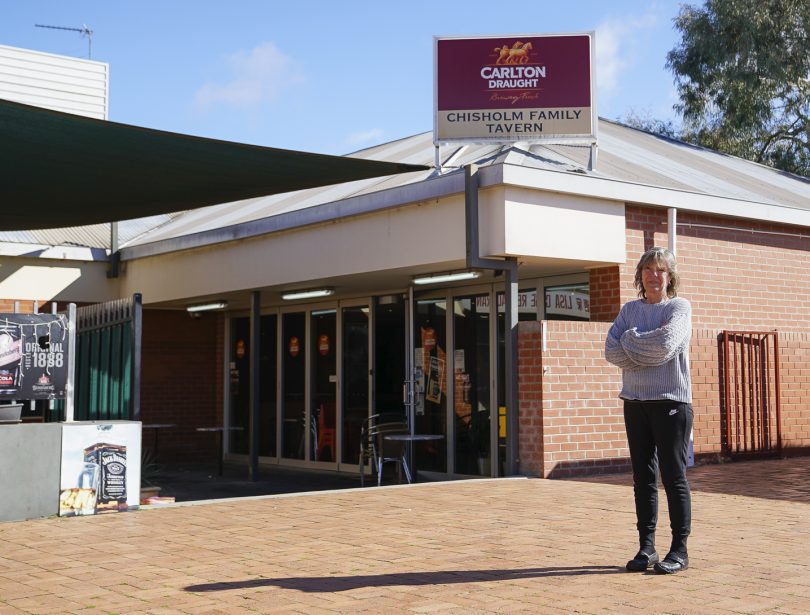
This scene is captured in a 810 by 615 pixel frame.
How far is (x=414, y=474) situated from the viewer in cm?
1265

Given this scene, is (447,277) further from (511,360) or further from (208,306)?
(208,306)

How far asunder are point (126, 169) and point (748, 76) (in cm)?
2407

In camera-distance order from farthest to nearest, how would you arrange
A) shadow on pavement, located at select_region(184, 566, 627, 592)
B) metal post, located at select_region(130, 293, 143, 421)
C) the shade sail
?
metal post, located at select_region(130, 293, 143, 421)
the shade sail
shadow on pavement, located at select_region(184, 566, 627, 592)

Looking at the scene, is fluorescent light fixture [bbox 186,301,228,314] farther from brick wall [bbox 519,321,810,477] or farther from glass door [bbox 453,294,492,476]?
brick wall [bbox 519,321,810,477]

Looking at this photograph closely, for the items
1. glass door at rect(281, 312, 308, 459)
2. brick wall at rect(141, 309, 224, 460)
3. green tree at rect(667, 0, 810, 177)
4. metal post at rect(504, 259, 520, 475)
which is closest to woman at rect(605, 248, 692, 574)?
metal post at rect(504, 259, 520, 475)

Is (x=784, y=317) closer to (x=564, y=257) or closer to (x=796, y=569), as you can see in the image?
(x=564, y=257)

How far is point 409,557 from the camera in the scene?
19.6 feet

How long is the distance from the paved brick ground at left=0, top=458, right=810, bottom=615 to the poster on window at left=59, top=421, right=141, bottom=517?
0.27 metres

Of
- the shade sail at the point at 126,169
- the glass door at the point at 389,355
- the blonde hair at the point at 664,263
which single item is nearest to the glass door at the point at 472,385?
the glass door at the point at 389,355

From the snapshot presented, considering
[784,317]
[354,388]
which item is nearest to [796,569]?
[784,317]

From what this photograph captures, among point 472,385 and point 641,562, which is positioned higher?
point 472,385

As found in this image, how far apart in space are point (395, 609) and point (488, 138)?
7.70 meters

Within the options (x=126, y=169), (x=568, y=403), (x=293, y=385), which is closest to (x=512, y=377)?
(x=568, y=403)

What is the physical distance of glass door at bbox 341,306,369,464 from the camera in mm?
14398
